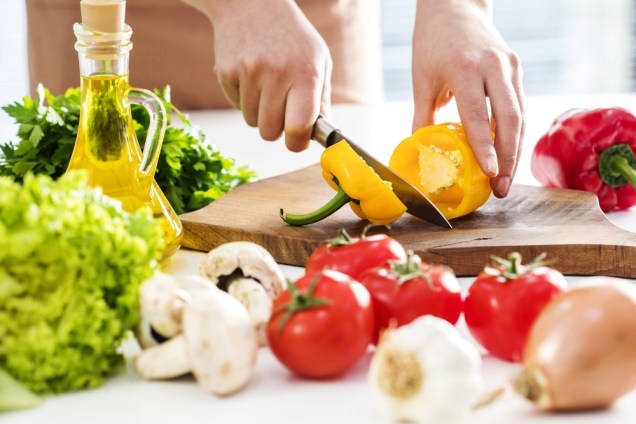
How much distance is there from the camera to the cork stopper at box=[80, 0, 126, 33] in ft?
4.12

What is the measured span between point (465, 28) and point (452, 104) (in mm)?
1212

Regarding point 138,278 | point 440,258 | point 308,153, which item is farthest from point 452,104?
point 138,278

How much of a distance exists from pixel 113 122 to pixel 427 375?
68 cm

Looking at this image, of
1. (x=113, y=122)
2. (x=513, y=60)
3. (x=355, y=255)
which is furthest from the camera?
(x=513, y=60)

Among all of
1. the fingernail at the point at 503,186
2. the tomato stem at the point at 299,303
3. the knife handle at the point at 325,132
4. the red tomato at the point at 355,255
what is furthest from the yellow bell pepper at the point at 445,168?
the tomato stem at the point at 299,303

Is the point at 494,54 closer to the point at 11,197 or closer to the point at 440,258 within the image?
the point at 440,258

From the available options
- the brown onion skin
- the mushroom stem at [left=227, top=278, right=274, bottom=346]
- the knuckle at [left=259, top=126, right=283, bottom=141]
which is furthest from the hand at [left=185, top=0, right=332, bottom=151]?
the brown onion skin

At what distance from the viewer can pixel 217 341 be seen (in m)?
0.97

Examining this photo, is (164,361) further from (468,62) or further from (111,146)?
(468,62)

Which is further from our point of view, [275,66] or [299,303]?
[275,66]

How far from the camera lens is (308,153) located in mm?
2400

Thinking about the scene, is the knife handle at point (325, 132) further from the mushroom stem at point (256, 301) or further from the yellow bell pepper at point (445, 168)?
the mushroom stem at point (256, 301)

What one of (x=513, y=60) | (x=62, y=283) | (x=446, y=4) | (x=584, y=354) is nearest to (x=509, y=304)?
(x=584, y=354)

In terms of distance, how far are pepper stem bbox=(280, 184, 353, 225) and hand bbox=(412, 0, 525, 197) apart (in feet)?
0.81
